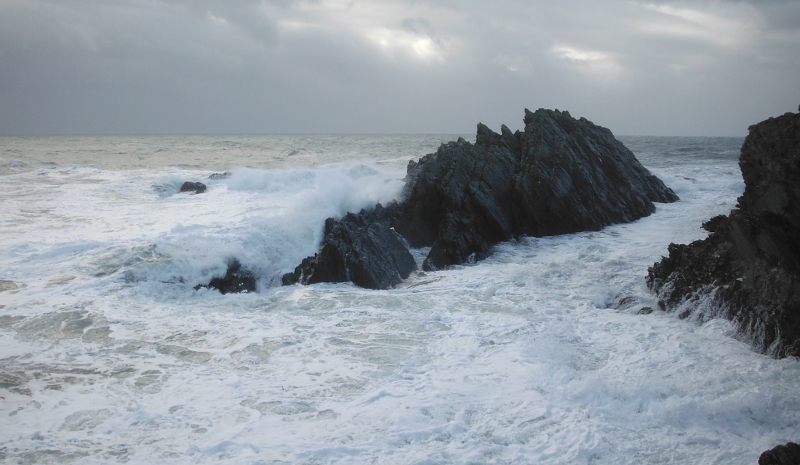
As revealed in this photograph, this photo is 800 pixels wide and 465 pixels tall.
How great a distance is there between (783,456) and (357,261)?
8.88 metres

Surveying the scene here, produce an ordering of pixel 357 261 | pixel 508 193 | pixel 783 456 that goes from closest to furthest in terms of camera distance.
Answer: pixel 783 456 → pixel 357 261 → pixel 508 193

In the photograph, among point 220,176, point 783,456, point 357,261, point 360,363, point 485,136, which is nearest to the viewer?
point 783,456

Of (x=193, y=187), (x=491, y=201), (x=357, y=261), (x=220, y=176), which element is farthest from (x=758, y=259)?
(x=220, y=176)

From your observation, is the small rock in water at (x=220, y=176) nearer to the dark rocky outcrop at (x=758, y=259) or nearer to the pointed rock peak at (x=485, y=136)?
the pointed rock peak at (x=485, y=136)

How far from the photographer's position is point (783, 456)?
14.6 ft

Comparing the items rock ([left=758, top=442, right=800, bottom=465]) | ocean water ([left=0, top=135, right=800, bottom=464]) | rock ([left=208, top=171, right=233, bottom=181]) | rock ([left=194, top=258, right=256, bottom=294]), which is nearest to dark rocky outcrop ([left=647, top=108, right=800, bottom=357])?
ocean water ([left=0, top=135, right=800, bottom=464])

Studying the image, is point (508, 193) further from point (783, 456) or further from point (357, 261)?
point (783, 456)

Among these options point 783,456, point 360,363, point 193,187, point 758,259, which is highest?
point 758,259

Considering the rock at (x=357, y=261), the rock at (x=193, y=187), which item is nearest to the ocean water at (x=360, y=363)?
the rock at (x=357, y=261)

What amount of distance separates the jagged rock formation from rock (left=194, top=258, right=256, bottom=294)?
→ 942 mm

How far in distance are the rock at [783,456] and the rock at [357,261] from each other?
8.23m

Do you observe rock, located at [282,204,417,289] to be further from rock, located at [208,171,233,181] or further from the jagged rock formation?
rock, located at [208,171,233,181]

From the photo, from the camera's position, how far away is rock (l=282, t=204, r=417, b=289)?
39.8 ft

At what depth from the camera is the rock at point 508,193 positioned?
15.1 metres
